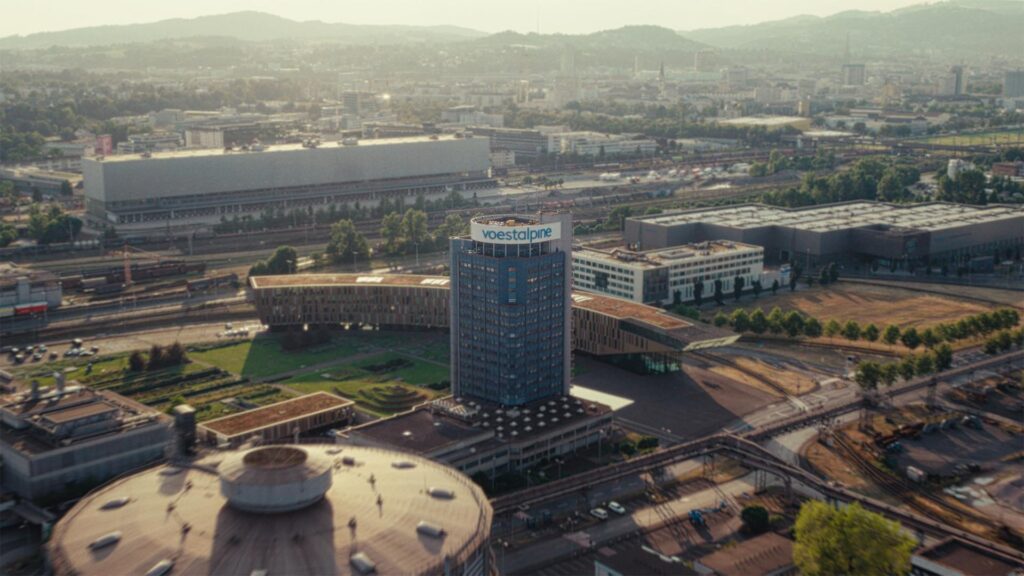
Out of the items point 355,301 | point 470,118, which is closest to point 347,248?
point 355,301

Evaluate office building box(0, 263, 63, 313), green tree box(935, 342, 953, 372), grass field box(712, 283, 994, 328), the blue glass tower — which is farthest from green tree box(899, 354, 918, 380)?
office building box(0, 263, 63, 313)

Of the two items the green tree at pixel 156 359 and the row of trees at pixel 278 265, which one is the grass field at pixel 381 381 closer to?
the green tree at pixel 156 359

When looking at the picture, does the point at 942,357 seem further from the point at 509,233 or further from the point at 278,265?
the point at 278,265

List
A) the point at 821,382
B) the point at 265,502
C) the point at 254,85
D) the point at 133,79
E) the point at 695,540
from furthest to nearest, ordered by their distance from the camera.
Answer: the point at 133,79
the point at 254,85
the point at 821,382
the point at 695,540
the point at 265,502

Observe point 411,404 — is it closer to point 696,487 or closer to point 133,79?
point 696,487

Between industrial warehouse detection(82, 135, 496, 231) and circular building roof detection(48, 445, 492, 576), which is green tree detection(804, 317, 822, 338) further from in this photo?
industrial warehouse detection(82, 135, 496, 231)

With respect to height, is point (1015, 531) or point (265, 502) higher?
point (265, 502)

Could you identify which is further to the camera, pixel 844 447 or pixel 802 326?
pixel 802 326

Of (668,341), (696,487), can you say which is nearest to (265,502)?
(696,487)
